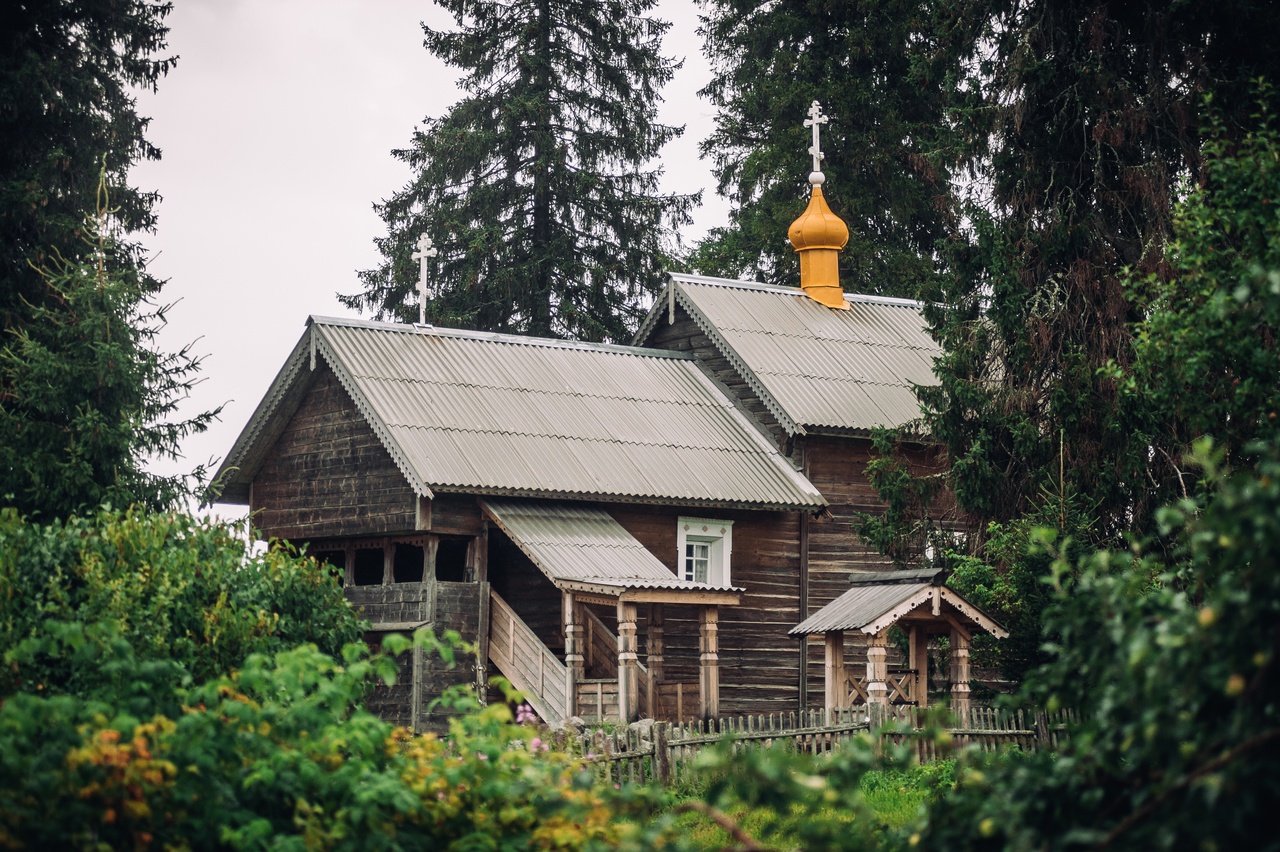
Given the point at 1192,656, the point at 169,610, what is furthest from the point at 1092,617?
the point at 169,610

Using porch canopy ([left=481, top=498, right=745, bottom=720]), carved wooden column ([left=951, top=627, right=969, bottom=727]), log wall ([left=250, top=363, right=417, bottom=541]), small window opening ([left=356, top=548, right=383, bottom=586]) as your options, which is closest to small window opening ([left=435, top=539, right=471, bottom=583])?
small window opening ([left=356, top=548, right=383, bottom=586])

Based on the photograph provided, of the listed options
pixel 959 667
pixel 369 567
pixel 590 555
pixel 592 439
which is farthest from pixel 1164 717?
pixel 369 567

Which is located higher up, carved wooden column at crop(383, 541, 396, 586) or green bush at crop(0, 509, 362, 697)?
carved wooden column at crop(383, 541, 396, 586)

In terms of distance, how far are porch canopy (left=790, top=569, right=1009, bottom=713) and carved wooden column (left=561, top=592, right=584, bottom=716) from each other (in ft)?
10.6

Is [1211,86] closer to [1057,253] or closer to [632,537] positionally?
[1057,253]

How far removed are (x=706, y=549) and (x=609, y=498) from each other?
8.89ft

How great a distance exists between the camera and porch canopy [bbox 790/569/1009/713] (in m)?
21.1

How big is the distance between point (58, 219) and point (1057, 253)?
17185mm

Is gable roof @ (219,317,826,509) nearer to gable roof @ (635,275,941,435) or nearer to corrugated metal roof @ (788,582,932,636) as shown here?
gable roof @ (635,275,941,435)

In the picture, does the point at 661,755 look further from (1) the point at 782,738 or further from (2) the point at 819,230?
(2) the point at 819,230

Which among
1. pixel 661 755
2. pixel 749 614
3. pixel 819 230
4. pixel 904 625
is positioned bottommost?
pixel 661 755

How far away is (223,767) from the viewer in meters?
9.36

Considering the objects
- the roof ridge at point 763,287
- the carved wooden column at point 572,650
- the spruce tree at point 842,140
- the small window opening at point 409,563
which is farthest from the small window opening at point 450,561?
the spruce tree at point 842,140

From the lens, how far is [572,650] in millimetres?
23609
